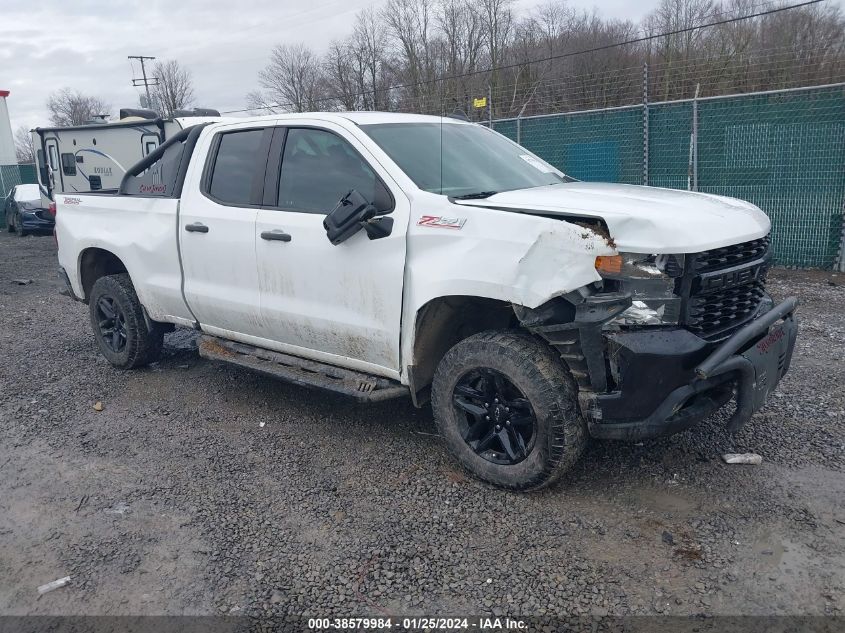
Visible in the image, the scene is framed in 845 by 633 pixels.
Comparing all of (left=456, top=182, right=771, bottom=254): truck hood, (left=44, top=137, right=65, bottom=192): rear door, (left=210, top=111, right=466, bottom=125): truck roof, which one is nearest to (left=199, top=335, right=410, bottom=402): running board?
(left=456, top=182, right=771, bottom=254): truck hood

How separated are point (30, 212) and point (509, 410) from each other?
20158mm

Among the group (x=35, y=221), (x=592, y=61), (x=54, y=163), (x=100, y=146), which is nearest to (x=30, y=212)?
(x=35, y=221)

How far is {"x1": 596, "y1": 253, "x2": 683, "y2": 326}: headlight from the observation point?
3.23 meters

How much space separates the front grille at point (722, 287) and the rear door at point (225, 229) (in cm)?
273

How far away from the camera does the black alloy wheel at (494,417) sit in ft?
12.1

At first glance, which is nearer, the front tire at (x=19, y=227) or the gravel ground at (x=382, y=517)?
the gravel ground at (x=382, y=517)

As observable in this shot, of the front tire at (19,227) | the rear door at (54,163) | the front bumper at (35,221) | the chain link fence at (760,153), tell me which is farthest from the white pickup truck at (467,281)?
the front tire at (19,227)

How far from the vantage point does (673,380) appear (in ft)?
10.8

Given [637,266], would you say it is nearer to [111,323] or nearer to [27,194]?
[111,323]

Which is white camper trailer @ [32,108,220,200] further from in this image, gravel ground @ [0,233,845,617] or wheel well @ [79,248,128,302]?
gravel ground @ [0,233,845,617]

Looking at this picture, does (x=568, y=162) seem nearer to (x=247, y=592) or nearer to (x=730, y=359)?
(x=730, y=359)

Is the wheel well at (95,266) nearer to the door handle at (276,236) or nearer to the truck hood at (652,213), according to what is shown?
the door handle at (276,236)

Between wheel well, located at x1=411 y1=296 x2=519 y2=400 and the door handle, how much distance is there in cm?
109

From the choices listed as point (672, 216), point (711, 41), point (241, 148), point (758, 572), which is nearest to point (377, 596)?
point (758, 572)
